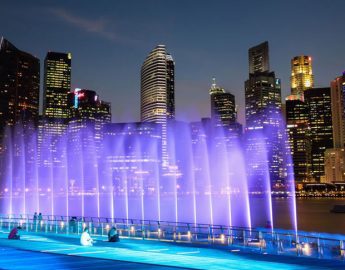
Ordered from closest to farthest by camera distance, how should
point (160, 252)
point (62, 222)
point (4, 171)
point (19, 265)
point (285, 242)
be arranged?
1. point (19, 265)
2. point (160, 252)
3. point (285, 242)
4. point (62, 222)
5. point (4, 171)

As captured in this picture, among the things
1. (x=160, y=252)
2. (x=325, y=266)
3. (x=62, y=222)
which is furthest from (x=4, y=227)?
(x=325, y=266)

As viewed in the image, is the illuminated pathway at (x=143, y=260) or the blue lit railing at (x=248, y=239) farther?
the blue lit railing at (x=248, y=239)

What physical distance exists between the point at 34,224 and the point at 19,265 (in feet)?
55.7

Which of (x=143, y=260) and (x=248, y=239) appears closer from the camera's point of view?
(x=143, y=260)

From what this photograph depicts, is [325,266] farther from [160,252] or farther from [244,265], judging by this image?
[160,252]

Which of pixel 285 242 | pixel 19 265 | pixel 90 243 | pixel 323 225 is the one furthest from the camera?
pixel 323 225

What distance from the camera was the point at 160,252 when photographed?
17094 mm

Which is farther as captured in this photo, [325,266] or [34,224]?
[34,224]

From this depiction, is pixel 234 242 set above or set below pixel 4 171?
below

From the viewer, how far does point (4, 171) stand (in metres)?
200

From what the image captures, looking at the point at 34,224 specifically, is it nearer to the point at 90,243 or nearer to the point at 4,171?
the point at 90,243

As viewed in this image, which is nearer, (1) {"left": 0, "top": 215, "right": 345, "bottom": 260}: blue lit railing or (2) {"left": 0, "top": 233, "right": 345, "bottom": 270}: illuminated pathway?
(2) {"left": 0, "top": 233, "right": 345, "bottom": 270}: illuminated pathway

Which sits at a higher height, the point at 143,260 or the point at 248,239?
the point at 143,260

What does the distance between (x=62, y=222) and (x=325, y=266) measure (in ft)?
60.1
